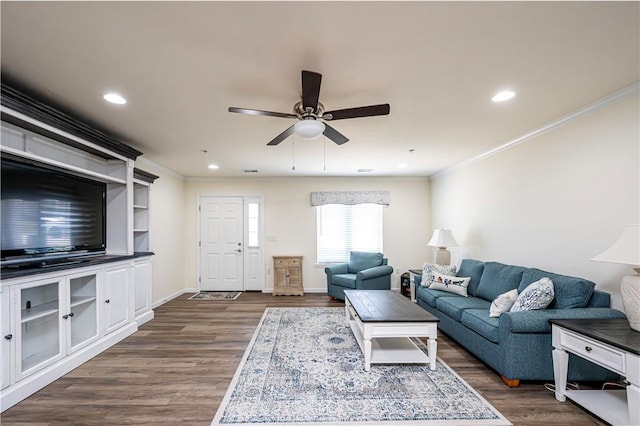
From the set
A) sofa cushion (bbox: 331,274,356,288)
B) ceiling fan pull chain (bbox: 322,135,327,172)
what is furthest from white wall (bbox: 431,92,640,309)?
ceiling fan pull chain (bbox: 322,135,327,172)

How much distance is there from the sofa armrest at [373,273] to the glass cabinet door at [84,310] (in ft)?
12.0

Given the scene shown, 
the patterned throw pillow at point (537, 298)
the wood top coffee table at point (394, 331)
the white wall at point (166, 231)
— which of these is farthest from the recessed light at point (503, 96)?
the white wall at point (166, 231)

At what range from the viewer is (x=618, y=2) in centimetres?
147

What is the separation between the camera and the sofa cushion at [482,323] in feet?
8.52

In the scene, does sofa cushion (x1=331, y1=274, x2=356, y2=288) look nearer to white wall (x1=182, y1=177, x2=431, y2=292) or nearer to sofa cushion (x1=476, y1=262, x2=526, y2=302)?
white wall (x1=182, y1=177, x2=431, y2=292)

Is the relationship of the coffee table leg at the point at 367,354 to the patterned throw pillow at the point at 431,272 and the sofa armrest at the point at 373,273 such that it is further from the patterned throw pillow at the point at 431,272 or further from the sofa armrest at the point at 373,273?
the sofa armrest at the point at 373,273

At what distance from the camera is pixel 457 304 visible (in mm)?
3369

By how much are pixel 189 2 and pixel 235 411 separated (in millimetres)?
2578

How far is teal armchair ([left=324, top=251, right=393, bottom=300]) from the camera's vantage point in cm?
514

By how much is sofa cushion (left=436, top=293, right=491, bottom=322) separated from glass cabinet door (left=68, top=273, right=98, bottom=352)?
12.7ft


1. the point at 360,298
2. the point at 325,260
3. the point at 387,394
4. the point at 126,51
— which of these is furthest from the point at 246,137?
the point at 325,260

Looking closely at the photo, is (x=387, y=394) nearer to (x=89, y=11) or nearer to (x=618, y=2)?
(x=618, y=2)

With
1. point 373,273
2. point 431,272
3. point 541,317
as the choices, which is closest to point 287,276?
point 373,273

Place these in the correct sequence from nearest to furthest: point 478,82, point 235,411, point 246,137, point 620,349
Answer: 1. point 620,349
2. point 235,411
3. point 478,82
4. point 246,137
